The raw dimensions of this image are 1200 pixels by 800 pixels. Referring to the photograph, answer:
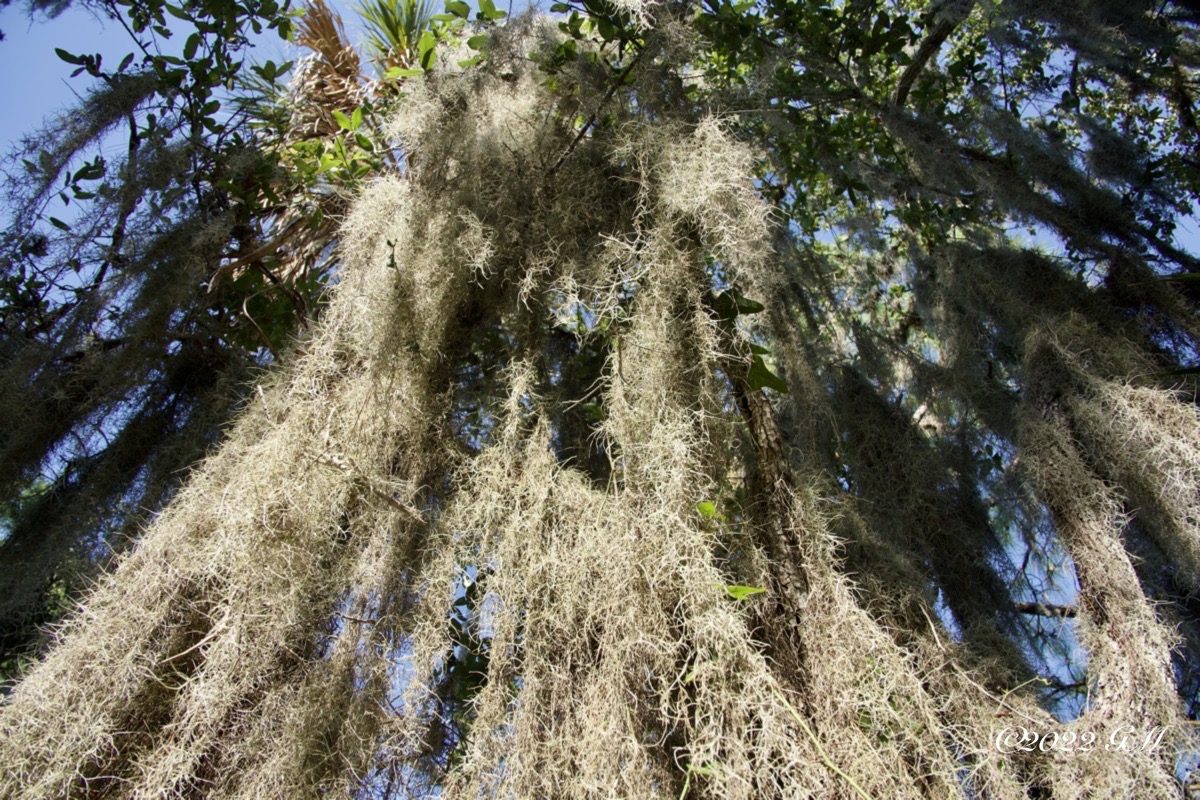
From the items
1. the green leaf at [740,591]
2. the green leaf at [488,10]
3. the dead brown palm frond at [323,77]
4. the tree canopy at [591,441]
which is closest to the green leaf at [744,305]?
the tree canopy at [591,441]

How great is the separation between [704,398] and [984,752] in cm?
70

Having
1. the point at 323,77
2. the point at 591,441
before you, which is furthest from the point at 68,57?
the point at 591,441

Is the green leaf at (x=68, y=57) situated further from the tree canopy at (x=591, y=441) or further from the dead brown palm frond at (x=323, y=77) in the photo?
the dead brown palm frond at (x=323, y=77)

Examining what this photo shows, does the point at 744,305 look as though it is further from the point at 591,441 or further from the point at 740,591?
the point at 740,591

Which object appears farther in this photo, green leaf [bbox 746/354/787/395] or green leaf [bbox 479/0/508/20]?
green leaf [bbox 479/0/508/20]

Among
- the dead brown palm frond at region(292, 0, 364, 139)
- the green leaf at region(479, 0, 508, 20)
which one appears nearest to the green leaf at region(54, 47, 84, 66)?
the dead brown palm frond at region(292, 0, 364, 139)

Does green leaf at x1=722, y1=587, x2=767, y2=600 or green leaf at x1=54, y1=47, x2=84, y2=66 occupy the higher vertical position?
green leaf at x1=54, y1=47, x2=84, y2=66

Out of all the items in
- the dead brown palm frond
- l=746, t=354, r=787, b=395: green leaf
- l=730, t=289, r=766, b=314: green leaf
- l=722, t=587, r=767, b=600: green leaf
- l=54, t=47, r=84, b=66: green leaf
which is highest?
l=54, t=47, r=84, b=66: green leaf

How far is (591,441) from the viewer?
150cm

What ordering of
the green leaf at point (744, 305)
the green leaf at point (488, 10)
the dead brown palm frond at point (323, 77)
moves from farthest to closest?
the dead brown palm frond at point (323, 77)
the green leaf at point (488, 10)
the green leaf at point (744, 305)

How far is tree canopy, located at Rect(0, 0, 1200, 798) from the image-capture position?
1127mm

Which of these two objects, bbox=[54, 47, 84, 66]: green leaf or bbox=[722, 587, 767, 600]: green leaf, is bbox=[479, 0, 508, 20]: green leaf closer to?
bbox=[54, 47, 84, 66]: green leaf

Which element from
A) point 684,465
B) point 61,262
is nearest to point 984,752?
point 684,465

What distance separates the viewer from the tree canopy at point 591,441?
1.13 metres
